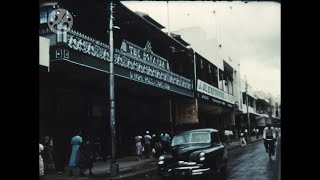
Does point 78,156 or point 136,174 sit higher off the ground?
point 78,156

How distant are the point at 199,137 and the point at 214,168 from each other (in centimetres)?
119

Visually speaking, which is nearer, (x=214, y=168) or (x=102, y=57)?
(x=214, y=168)

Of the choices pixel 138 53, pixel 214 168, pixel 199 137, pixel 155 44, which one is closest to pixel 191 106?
pixel 199 137

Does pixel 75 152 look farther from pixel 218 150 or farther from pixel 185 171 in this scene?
pixel 218 150

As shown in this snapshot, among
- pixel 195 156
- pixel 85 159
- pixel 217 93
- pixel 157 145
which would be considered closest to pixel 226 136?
pixel 217 93

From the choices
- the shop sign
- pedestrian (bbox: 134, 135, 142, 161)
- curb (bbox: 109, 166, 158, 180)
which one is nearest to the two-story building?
pedestrian (bbox: 134, 135, 142, 161)

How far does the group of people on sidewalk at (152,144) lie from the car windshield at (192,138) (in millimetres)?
327

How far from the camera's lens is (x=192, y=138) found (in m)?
10.5

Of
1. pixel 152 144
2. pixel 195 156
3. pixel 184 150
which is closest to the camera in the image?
pixel 195 156

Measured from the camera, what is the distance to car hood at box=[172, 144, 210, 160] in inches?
376

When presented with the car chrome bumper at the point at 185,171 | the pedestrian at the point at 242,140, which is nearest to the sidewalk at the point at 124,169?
the pedestrian at the point at 242,140

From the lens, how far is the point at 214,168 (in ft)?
31.0

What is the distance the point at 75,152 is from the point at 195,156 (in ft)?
10.2
